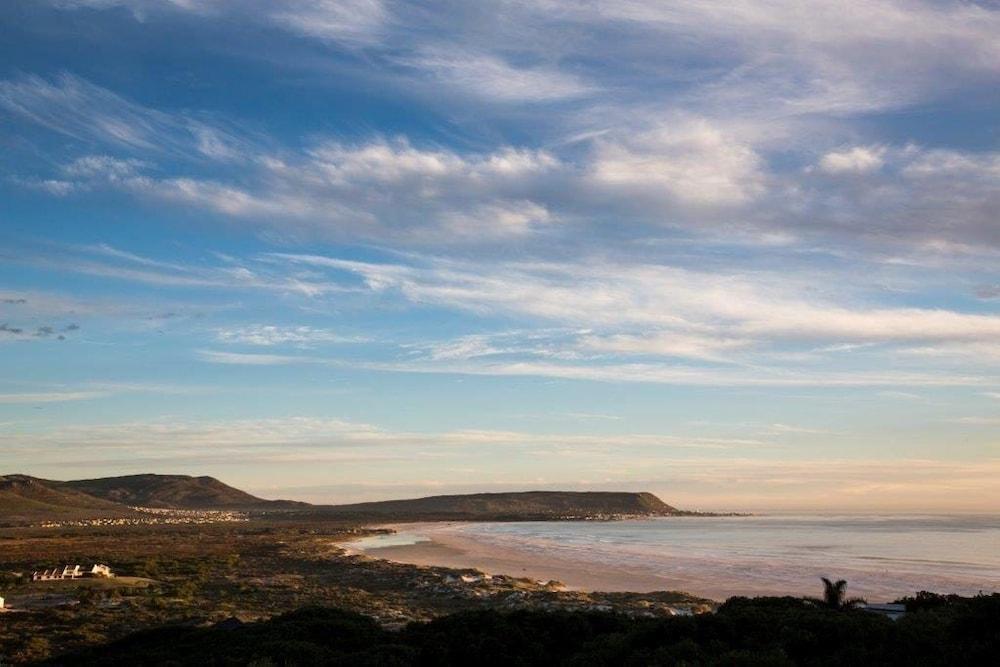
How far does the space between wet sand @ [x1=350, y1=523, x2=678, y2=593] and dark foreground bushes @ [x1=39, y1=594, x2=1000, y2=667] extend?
22209 millimetres

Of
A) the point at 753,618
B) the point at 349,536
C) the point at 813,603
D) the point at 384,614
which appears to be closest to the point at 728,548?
the point at 349,536

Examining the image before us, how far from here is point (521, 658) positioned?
1500 cm

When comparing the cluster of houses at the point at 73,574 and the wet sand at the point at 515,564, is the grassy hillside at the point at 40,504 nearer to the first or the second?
the wet sand at the point at 515,564

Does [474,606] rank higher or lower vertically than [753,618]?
lower

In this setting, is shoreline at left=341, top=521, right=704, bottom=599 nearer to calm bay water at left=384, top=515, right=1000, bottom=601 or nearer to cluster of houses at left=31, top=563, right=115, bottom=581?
calm bay water at left=384, top=515, right=1000, bottom=601

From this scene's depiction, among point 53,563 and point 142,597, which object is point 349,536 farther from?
point 142,597

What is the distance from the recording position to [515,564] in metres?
54.2

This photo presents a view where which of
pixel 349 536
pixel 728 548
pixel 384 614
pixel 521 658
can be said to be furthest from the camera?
pixel 349 536

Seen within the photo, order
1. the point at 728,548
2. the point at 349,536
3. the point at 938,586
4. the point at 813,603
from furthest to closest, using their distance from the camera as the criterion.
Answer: the point at 349,536, the point at 728,548, the point at 938,586, the point at 813,603

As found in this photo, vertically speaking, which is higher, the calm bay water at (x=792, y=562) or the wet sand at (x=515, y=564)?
the calm bay water at (x=792, y=562)

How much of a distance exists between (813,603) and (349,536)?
7543 cm

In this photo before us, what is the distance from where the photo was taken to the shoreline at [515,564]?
135ft

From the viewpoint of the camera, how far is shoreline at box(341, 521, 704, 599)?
41.3m

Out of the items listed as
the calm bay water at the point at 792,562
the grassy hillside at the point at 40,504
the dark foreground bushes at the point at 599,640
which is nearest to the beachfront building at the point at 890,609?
the dark foreground bushes at the point at 599,640
